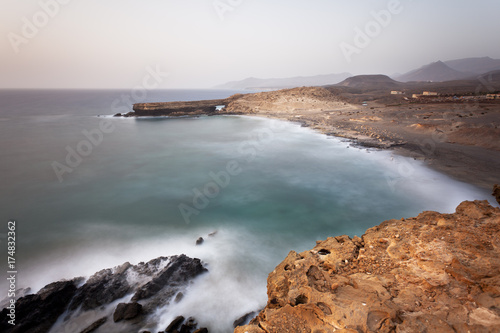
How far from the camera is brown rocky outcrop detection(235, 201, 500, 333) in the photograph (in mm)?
3393

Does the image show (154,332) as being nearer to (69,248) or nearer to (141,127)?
(69,248)

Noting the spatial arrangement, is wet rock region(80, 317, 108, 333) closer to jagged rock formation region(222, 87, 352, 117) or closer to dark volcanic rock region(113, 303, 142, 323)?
dark volcanic rock region(113, 303, 142, 323)

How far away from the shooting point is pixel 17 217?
10.7 metres

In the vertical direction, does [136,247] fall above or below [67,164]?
below

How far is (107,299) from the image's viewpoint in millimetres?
6375

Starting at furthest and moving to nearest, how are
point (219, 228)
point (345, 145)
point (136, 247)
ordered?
point (345, 145), point (219, 228), point (136, 247)

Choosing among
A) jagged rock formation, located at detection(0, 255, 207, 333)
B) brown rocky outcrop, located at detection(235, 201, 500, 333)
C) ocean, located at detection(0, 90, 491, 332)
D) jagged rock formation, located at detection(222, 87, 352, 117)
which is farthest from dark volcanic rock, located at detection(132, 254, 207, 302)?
jagged rock formation, located at detection(222, 87, 352, 117)

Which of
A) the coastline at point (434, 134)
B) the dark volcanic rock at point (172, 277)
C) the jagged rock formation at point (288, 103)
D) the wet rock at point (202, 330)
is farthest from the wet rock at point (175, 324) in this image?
the jagged rock formation at point (288, 103)

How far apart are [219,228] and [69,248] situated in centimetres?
575

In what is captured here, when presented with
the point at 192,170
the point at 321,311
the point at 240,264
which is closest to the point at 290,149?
the point at 192,170

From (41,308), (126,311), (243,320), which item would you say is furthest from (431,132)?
(41,308)

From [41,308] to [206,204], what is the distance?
7.30m

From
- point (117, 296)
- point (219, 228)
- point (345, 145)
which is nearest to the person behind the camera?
point (117, 296)

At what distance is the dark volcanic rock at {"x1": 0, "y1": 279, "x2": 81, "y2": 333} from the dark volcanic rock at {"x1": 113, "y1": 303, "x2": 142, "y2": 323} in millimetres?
1616
